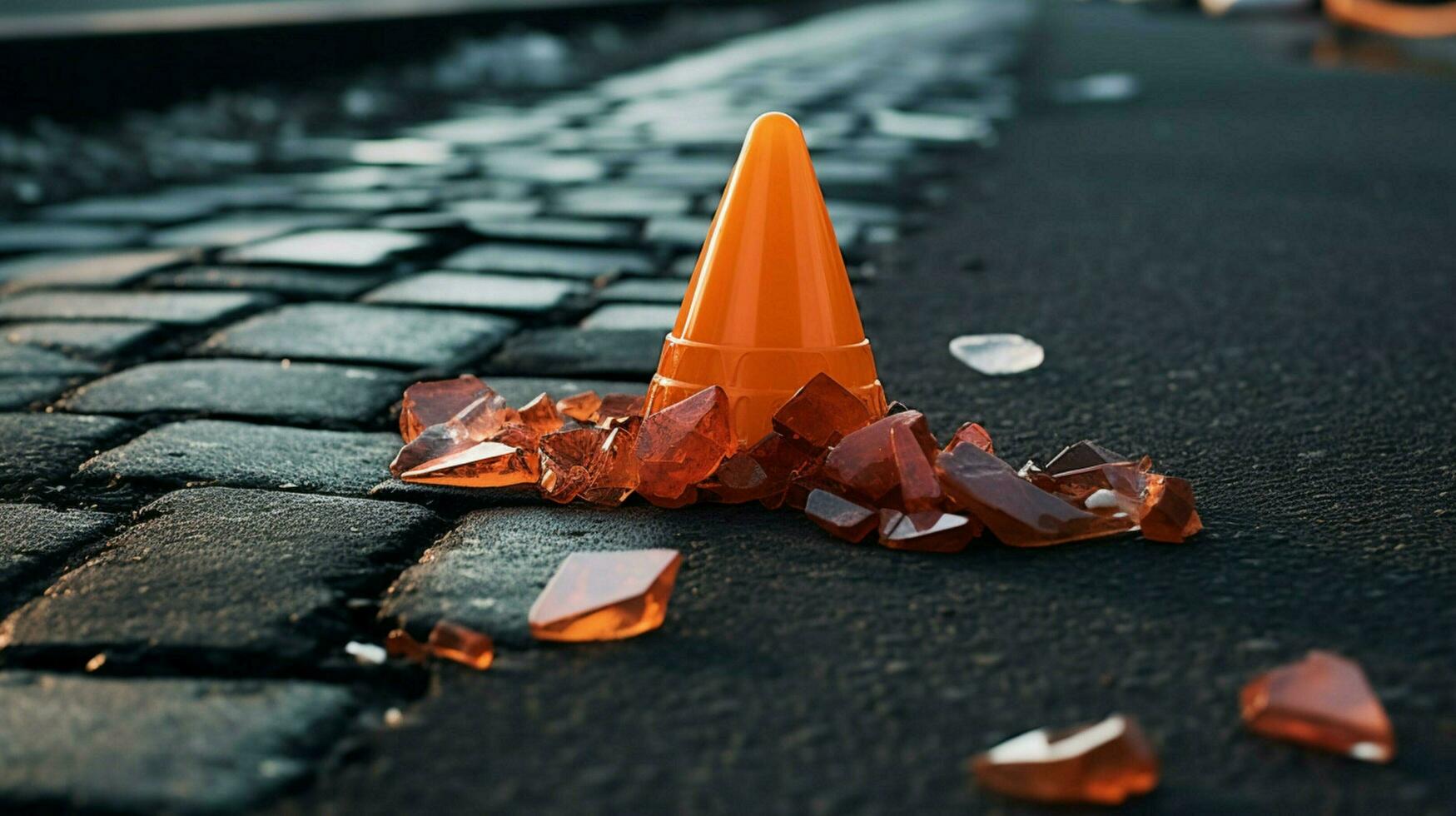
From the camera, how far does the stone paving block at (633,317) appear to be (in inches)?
123

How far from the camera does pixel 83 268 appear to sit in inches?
146

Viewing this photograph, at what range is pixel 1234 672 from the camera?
1.46 metres

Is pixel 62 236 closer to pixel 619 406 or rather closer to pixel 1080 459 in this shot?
pixel 619 406

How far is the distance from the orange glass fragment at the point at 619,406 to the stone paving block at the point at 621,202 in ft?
7.47

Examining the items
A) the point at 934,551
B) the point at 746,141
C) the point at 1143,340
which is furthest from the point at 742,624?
the point at 1143,340

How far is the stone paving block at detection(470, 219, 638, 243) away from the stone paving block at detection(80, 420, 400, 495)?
1.89 metres

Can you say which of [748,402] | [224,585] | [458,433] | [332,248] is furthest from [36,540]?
[332,248]

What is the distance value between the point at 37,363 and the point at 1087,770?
7.29 ft

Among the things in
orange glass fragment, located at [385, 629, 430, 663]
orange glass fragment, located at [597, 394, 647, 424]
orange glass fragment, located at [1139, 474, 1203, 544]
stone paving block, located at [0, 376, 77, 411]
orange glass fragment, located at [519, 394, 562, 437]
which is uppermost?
stone paving block, located at [0, 376, 77, 411]

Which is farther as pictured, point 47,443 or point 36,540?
point 47,443

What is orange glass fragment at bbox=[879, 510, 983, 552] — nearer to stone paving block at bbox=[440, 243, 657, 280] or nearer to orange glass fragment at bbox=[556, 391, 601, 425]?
orange glass fragment at bbox=[556, 391, 601, 425]

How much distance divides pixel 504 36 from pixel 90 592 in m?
11.5

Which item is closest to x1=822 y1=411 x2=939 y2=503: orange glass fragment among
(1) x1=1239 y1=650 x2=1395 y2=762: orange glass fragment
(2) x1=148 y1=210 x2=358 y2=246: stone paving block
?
(1) x1=1239 y1=650 x2=1395 y2=762: orange glass fragment

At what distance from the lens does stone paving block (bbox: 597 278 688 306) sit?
3395 millimetres
